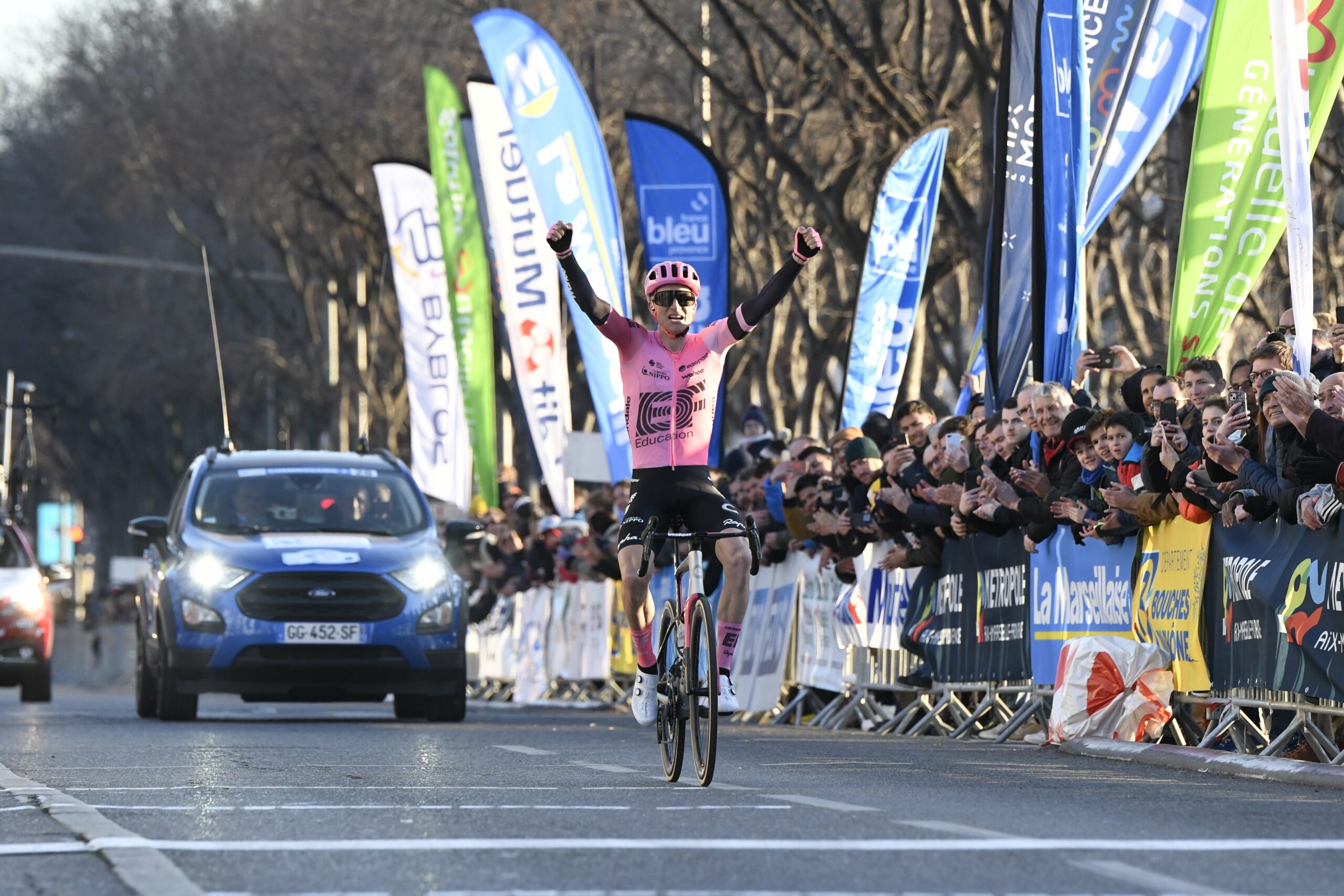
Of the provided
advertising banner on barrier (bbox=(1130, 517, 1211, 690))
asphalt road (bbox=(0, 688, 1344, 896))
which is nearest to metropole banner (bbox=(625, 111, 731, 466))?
advertising banner on barrier (bbox=(1130, 517, 1211, 690))

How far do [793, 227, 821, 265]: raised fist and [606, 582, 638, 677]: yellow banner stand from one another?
13.6 meters

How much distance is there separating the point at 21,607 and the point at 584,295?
51.3 feet

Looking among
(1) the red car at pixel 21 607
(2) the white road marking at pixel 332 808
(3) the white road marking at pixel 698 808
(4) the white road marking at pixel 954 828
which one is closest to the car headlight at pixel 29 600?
(1) the red car at pixel 21 607

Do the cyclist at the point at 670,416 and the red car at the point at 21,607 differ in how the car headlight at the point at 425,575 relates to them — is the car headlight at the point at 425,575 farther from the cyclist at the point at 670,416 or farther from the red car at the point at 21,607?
the red car at the point at 21,607

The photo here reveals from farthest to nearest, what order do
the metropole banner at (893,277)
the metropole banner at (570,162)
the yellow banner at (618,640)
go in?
the yellow banner at (618,640), the metropole banner at (570,162), the metropole banner at (893,277)

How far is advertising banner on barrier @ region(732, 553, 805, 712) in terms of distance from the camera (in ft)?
64.8

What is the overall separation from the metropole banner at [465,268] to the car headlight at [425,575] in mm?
11882

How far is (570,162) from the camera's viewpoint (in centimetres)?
2498

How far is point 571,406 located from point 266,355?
1013cm

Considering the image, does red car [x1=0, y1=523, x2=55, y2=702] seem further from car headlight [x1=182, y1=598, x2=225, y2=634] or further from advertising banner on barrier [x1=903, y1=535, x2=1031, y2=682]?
advertising banner on barrier [x1=903, y1=535, x2=1031, y2=682]

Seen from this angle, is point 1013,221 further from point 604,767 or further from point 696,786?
point 696,786

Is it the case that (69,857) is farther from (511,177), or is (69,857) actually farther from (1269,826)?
(511,177)

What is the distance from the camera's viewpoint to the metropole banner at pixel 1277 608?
11656 mm

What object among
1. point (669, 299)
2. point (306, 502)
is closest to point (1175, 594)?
point (669, 299)
